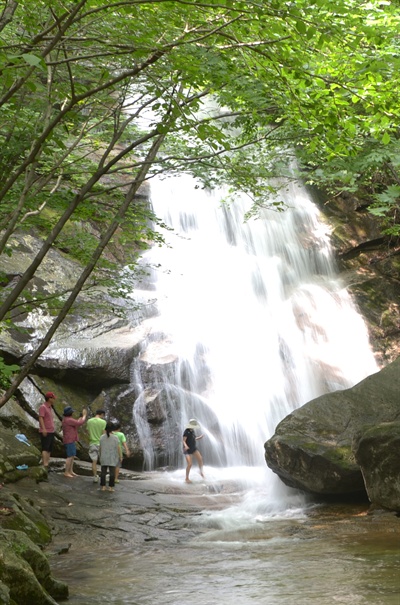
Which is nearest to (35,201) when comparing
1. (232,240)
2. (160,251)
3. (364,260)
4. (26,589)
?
(26,589)

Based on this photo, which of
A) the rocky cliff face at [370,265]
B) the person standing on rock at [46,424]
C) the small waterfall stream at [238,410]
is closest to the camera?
the small waterfall stream at [238,410]

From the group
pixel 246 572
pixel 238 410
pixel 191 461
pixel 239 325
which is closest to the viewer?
pixel 246 572

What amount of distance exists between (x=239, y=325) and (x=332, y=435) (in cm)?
909

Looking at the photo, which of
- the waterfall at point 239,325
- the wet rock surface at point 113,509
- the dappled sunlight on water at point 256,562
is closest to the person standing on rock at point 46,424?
the wet rock surface at point 113,509

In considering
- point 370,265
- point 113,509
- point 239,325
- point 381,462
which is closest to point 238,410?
point 239,325

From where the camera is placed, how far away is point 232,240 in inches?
976

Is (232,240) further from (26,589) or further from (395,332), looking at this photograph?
(26,589)

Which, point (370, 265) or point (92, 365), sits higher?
point (370, 265)

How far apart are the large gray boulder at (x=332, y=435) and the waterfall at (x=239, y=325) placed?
4497 mm

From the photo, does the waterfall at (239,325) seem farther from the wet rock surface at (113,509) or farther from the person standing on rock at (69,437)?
the person standing on rock at (69,437)

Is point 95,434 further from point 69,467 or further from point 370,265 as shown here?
point 370,265

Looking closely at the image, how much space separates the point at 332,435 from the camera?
483 inches

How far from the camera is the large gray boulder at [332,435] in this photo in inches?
457

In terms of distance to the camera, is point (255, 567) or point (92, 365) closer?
point (255, 567)
